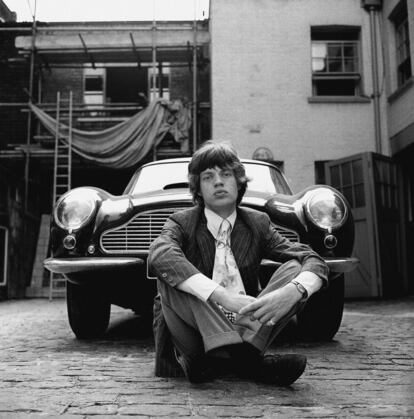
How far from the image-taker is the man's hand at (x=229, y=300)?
6.81 feet

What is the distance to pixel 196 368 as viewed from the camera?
7.44ft

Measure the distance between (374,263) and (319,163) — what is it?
8.76ft

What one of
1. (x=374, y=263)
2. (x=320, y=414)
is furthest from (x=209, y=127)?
(x=320, y=414)

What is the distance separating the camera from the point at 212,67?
35.4 feet

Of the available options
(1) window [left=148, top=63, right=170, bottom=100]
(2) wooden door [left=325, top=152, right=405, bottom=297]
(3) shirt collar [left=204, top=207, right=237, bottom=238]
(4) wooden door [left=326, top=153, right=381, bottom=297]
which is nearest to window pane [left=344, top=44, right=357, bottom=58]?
(2) wooden door [left=325, top=152, right=405, bottom=297]

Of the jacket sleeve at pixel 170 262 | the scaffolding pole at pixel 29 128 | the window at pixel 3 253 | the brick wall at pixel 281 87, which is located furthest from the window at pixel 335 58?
the jacket sleeve at pixel 170 262

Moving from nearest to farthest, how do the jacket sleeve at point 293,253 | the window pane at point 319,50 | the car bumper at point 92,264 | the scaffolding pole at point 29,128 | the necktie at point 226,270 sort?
1. the jacket sleeve at point 293,253
2. the necktie at point 226,270
3. the car bumper at point 92,264
4. the scaffolding pole at point 29,128
5. the window pane at point 319,50

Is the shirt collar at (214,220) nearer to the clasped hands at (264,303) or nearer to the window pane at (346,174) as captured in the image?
the clasped hands at (264,303)

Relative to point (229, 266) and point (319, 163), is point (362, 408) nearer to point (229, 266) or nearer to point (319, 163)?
point (229, 266)

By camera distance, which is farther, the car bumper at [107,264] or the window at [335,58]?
the window at [335,58]

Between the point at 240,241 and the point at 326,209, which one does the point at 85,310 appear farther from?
the point at 326,209

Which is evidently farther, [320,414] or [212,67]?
[212,67]

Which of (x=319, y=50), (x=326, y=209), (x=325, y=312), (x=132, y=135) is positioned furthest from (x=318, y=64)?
(x=325, y=312)

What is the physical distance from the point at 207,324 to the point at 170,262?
306mm
